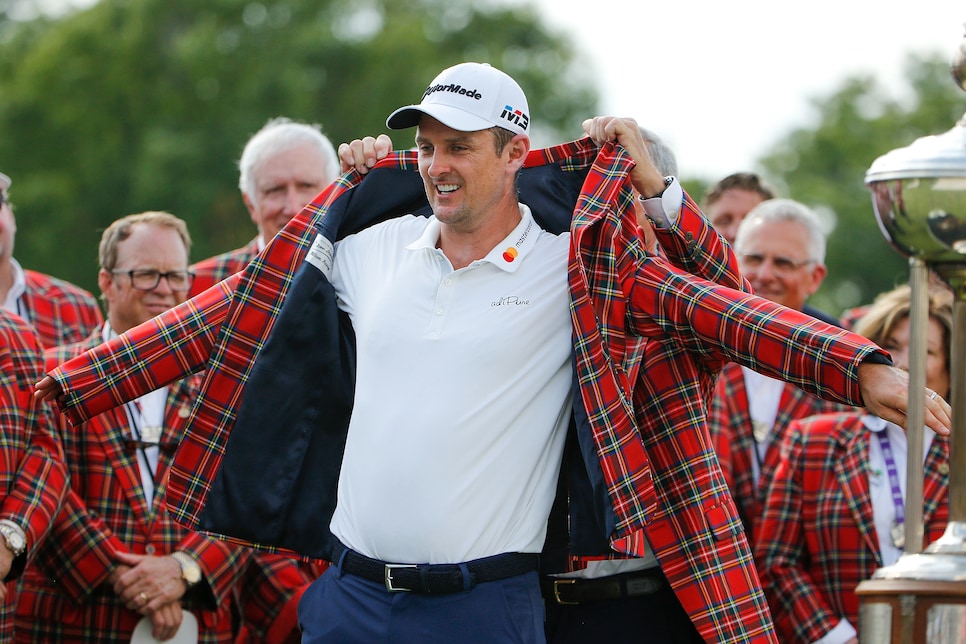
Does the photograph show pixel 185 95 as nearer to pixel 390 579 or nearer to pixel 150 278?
pixel 150 278

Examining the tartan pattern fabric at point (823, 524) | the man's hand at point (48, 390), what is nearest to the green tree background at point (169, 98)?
the tartan pattern fabric at point (823, 524)

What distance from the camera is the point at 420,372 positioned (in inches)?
168

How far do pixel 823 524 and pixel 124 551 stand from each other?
2.53 m

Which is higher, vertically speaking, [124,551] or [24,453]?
[24,453]

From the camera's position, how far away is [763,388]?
6.61 metres

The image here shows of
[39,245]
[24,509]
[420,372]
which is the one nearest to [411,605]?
[420,372]

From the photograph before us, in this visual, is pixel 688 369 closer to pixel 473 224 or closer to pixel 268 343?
pixel 473 224

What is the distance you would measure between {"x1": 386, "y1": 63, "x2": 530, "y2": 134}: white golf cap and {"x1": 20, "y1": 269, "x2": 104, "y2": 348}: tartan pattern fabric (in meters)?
2.59

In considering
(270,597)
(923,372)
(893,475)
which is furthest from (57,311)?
(923,372)

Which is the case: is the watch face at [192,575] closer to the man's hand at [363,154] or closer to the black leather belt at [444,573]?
the black leather belt at [444,573]

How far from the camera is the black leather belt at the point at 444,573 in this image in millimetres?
4141

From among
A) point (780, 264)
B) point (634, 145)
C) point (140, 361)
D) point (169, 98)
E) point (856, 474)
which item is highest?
point (169, 98)

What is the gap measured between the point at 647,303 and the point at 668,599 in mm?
972

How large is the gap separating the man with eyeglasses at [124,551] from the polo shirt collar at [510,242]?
1.36m
